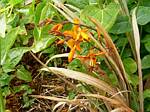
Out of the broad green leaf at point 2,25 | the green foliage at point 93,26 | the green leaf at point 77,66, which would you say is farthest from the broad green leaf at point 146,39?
the broad green leaf at point 2,25

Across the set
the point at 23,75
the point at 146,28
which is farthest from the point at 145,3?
the point at 23,75

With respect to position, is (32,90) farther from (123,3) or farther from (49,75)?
(123,3)

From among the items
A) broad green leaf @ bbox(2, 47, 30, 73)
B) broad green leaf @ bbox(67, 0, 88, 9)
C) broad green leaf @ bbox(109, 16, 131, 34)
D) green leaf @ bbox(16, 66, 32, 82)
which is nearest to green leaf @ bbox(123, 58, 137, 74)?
broad green leaf @ bbox(109, 16, 131, 34)

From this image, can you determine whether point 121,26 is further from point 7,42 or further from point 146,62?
point 7,42

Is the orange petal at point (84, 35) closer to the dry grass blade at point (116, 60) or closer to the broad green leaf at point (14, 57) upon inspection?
the dry grass blade at point (116, 60)

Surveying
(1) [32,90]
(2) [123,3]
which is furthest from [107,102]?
(1) [32,90]

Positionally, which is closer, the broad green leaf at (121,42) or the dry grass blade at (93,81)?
the dry grass blade at (93,81)

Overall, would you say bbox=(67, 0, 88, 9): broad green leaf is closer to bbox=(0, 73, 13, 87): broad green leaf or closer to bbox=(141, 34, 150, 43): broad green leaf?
bbox=(141, 34, 150, 43): broad green leaf

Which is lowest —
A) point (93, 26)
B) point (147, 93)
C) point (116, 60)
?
point (147, 93)
